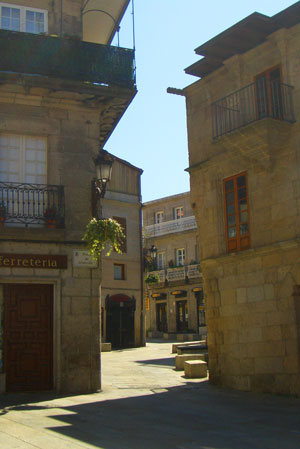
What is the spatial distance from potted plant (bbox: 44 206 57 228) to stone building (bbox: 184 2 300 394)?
4117mm

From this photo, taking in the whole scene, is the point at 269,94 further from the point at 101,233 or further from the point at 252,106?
the point at 101,233

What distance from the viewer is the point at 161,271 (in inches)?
1684

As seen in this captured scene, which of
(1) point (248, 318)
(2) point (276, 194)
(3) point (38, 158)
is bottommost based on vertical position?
(1) point (248, 318)

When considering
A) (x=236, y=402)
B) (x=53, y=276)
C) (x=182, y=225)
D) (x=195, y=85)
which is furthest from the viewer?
(x=182, y=225)

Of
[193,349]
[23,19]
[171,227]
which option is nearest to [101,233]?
[23,19]

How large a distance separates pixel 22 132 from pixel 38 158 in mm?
636

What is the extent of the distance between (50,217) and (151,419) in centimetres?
490

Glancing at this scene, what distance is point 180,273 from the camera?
41188 mm

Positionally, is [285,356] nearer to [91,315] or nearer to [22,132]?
[91,315]

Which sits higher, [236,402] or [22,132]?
[22,132]

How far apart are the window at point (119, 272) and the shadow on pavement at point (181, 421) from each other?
18.6 m

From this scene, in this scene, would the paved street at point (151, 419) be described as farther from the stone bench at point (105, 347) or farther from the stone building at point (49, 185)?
the stone bench at point (105, 347)

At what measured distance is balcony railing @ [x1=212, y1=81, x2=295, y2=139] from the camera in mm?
12344

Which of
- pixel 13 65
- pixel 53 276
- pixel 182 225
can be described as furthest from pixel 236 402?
pixel 182 225
